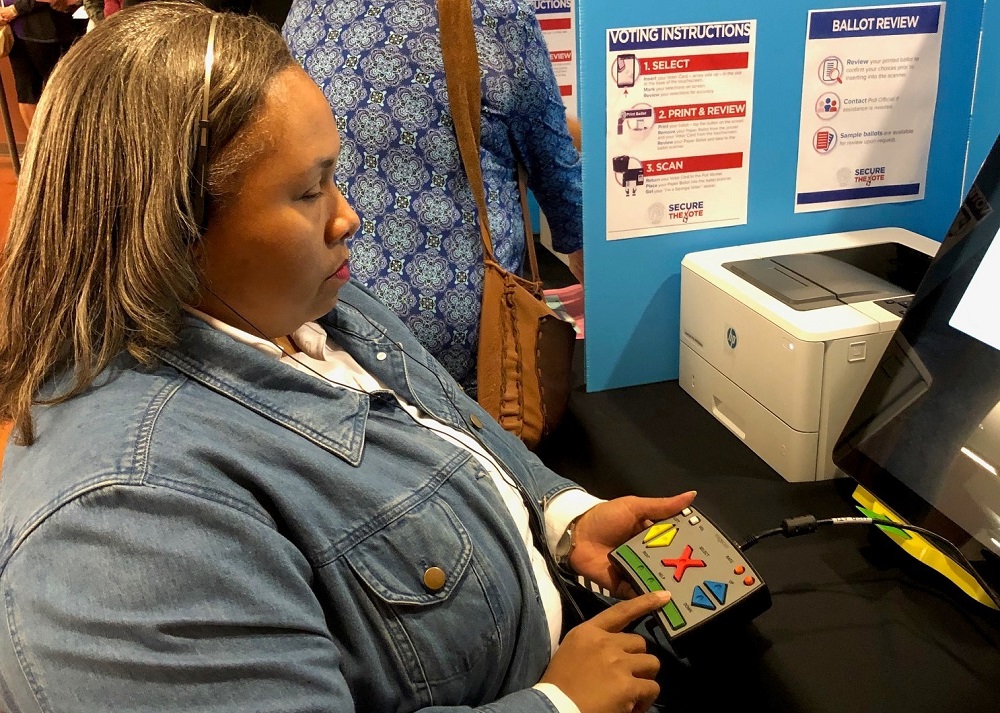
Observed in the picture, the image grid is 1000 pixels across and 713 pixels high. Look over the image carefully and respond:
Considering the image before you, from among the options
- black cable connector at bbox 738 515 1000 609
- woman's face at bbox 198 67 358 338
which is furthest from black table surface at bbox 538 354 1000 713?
woman's face at bbox 198 67 358 338

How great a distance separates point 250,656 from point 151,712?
0.21 ft

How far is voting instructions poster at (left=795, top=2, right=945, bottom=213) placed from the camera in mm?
1283

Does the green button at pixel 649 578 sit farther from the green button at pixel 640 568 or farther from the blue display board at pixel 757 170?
the blue display board at pixel 757 170

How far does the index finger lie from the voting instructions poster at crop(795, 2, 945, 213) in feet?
2.70

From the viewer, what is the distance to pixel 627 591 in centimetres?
91

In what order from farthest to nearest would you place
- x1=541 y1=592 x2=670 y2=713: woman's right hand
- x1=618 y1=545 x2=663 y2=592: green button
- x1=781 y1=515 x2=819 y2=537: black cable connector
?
x1=781 y1=515 x2=819 y2=537: black cable connector → x1=618 y1=545 x2=663 y2=592: green button → x1=541 y1=592 x2=670 y2=713: woman's right hand

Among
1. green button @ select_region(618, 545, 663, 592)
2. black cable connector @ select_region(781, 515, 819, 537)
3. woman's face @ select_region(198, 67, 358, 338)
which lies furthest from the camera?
black cable connector @ select_region(781, 515, 819, 537)

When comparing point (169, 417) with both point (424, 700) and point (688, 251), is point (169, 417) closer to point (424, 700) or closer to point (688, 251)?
point (424, 700)

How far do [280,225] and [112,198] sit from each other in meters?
0.11

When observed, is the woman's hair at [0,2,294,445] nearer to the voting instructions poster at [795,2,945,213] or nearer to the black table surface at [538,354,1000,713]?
the black table surface at [538,354,1000,713]

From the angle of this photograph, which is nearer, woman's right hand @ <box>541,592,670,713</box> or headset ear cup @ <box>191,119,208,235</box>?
headset ear cup @ <box>191,119,208,235</box>

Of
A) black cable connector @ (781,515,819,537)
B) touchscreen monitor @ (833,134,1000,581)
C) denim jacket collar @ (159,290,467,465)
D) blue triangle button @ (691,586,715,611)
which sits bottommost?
black cable connector @ (781,515,819,537)

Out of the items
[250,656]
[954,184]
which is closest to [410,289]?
[250,656]

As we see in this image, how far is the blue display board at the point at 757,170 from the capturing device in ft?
4.07
